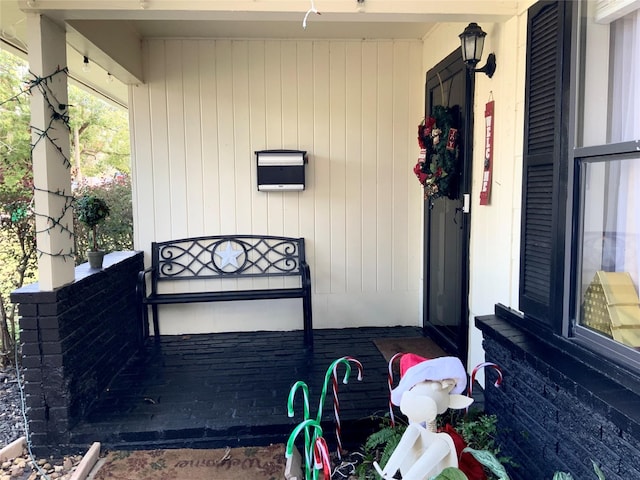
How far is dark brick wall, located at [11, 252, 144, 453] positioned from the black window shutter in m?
2.35

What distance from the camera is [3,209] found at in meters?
3.65

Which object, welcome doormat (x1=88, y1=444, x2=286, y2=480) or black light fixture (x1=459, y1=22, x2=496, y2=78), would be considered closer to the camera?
welcome doormat (x1=88, y1=444, x2=286, y2=480)

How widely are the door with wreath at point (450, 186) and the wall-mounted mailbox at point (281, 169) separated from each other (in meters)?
1.00

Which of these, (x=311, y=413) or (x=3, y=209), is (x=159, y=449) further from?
(x=3, y=209)

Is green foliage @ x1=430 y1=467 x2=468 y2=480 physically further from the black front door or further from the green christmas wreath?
the green christmas wreath

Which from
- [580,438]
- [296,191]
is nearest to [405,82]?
[296,191]

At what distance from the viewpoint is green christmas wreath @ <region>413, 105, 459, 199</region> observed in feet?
10.9

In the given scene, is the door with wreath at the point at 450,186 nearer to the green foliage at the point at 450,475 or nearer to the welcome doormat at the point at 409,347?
the welcome doormat at the point at 409,347

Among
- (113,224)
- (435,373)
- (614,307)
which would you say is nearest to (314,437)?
(435,373)

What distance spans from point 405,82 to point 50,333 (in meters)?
3.27

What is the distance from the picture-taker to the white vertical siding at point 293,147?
4.12m

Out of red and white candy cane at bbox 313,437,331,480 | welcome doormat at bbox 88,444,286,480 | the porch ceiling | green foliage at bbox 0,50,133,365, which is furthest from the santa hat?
green foliage at bbox 0,50,133,365

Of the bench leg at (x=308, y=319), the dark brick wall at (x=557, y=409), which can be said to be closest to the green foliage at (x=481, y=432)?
the dark brick wall at (x=557, y=409)

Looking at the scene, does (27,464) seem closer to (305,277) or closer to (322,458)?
(322,458)
